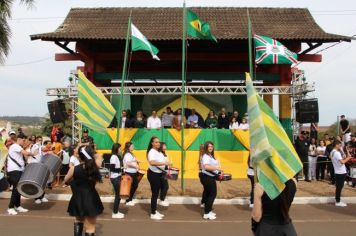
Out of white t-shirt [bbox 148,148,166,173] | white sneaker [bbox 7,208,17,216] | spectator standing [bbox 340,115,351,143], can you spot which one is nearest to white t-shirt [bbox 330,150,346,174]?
white t-shirt [bbox 148,148,166,173]

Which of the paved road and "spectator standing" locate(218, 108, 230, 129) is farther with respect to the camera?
"spectator standing" locate(218, 108, 230, 129)

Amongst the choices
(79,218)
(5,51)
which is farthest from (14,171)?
(79,218)

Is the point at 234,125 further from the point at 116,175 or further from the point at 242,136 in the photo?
the point at 116,175

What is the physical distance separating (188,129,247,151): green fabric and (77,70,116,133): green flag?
19.2 ft

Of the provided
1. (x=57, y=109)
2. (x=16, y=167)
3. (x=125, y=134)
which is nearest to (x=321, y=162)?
(x=125, y=134)

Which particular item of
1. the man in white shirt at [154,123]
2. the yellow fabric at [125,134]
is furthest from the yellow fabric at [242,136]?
the yellow fabric at [125,134]

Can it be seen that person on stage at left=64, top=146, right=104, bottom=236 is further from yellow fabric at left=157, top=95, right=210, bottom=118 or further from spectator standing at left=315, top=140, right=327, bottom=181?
yellow fabric at left=157, top=95, right=210, bottom=118

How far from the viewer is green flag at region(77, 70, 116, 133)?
35.7ft

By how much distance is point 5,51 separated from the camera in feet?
38.9

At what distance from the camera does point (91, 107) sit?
11.1 meters

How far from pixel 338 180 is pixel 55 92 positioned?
10975 mm

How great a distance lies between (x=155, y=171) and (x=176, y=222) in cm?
117

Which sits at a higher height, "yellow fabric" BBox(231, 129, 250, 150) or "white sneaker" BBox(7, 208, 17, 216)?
"yellow fabric" BBox(231, 129, 250, 150)

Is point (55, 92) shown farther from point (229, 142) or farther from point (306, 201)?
point (306, 201)
